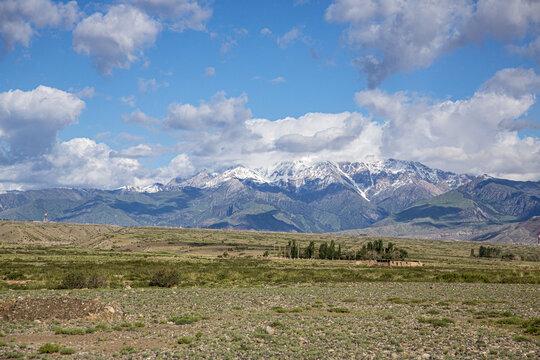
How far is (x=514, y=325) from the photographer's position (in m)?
28.3

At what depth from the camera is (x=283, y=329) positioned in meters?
25.9

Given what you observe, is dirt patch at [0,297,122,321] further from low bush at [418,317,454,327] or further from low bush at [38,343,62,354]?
low bush at [418,317,454,327]

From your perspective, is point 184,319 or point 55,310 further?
point 55,310

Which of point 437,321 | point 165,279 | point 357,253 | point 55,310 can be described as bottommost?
point 357,253

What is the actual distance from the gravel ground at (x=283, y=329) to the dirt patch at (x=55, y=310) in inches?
17.6

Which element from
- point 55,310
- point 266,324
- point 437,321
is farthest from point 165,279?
point 437,321

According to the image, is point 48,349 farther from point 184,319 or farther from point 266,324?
point 266,324

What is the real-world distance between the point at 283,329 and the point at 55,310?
577 inches

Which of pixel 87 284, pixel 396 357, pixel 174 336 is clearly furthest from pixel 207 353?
pixel 87 284

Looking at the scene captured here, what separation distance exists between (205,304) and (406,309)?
51.6 feet

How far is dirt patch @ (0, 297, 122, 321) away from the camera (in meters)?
27.7

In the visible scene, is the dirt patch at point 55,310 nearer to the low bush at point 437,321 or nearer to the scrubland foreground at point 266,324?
the scrubland foreground at point 266,324

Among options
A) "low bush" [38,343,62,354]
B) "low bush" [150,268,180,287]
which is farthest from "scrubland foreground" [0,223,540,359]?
"low bush" [150,268,180,287]

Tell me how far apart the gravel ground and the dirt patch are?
0.45 metres
